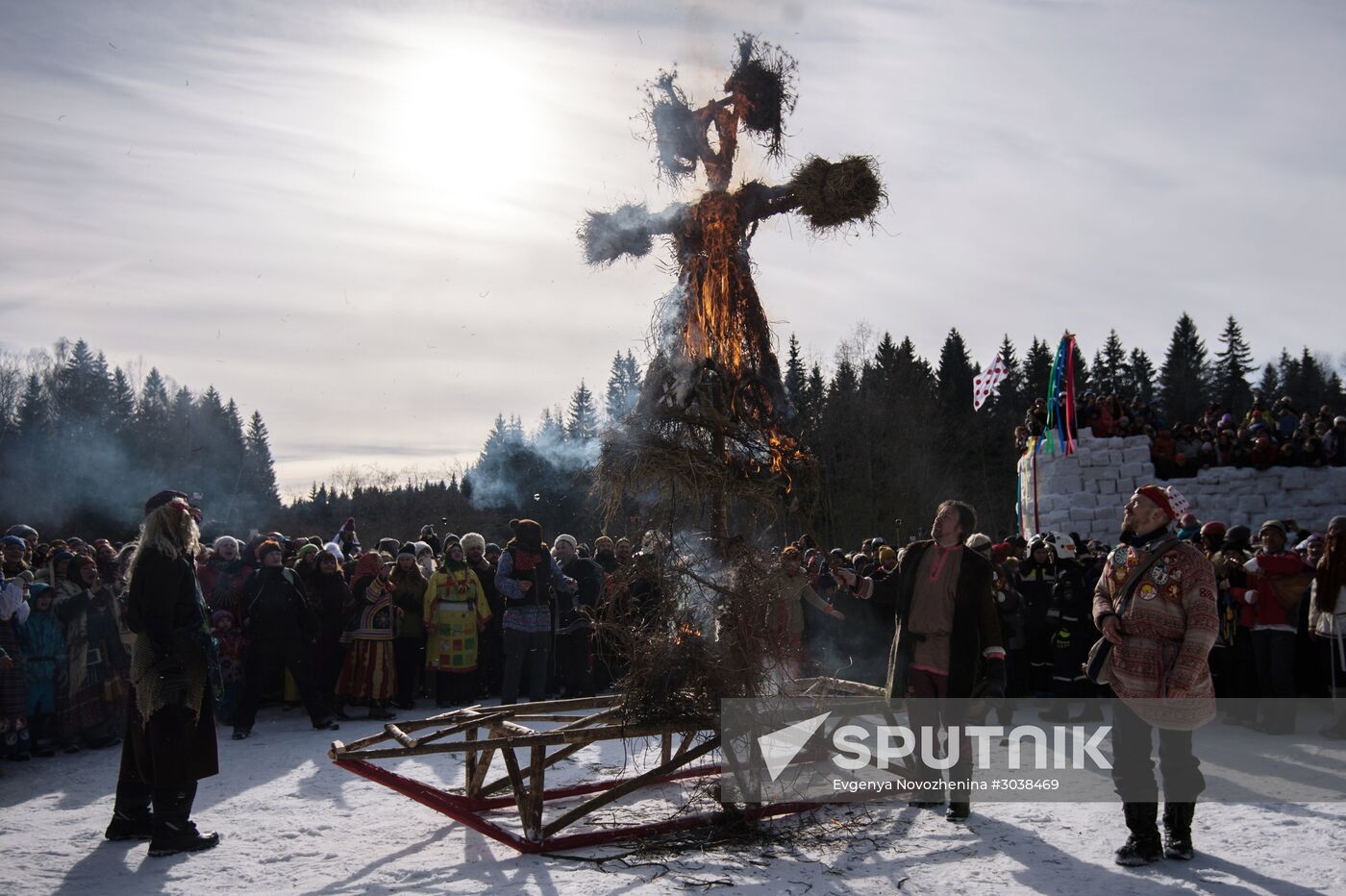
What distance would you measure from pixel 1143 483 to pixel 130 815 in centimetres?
1687

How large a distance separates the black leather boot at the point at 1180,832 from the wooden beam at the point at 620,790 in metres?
2.44

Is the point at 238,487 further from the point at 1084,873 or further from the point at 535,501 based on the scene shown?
the point at 1084,873

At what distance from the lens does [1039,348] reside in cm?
5947

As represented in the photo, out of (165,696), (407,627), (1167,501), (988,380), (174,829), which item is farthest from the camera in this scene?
(988,380)

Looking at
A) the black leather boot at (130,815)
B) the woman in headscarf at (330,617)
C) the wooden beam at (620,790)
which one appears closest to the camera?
the wooden beam at (620,790)

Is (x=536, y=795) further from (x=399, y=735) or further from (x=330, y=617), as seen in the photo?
(x=330, y=617)

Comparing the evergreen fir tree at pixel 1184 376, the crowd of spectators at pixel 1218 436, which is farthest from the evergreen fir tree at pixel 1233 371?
the crowd of spectators at pixel 1218 436

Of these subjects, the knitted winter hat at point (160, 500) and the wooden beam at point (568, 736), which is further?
the knitted winter hat at point (160, 500)

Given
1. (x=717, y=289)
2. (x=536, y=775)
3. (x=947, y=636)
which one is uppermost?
(x=717, y=289)

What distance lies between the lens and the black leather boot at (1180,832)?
16.2 feet

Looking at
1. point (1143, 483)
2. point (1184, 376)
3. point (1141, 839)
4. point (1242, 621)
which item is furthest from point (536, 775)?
point (1184, 376)

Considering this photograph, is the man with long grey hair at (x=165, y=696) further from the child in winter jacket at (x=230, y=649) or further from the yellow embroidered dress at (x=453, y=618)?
the yellow embroidered dress at (x=453, y=618)

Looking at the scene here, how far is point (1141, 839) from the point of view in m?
4.94

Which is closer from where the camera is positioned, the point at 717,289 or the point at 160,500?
the point at 160,500
